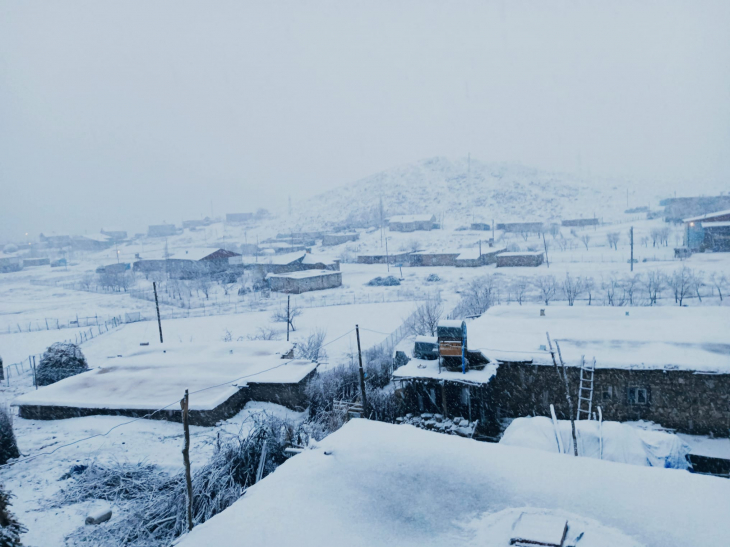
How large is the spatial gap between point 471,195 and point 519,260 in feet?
236

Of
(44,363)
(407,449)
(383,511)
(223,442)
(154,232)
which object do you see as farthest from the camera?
(154,232)

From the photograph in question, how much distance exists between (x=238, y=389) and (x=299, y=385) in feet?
6.71

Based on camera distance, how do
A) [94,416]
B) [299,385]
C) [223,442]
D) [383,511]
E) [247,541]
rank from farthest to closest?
[299,385] < [94,416] < [223,442] < [383,511] < [247,541]

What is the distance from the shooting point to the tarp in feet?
32.8

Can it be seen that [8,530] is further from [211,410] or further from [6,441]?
[6,441]

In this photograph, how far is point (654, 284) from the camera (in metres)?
34.0

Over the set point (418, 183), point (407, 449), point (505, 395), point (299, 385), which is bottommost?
point (505, 395)

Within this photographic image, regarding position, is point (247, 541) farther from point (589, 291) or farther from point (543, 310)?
point (589, 291)

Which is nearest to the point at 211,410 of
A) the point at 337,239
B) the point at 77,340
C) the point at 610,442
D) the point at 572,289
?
the point at 610,442

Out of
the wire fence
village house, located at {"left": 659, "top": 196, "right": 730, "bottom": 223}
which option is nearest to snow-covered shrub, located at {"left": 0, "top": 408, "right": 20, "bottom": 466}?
the wire fence

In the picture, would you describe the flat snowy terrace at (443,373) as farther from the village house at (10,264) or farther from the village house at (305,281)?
the village house at (10,264)

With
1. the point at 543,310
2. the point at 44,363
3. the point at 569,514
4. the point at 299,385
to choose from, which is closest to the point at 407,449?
the point at 569,514

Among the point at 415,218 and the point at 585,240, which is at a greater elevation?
the point at 415,218

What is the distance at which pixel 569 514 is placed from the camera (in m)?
5.41
